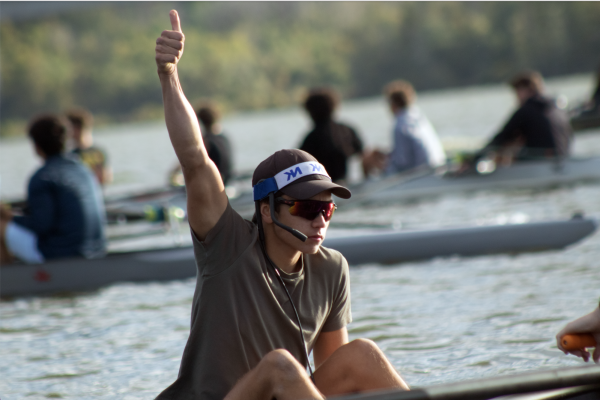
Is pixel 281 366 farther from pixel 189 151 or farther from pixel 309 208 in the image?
pixel 189 151

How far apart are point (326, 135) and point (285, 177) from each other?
6799 millimetres

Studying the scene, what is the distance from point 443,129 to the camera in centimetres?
2727

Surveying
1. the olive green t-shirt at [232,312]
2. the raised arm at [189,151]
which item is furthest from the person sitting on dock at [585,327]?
the raised arm at [189,151]

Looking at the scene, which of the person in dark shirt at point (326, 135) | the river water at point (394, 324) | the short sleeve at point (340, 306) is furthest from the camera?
the person in dark shirt at point (326, 135)

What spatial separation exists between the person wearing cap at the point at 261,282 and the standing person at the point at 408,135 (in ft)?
24.3

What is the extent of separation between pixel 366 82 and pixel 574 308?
80.5m

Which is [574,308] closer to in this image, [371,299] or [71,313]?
[371,299]

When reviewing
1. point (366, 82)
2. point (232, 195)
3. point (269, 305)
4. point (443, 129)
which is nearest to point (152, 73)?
point (366, 82)

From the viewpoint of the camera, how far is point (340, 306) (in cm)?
286

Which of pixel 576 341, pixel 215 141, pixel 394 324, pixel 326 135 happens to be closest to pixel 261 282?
pixel 576 341

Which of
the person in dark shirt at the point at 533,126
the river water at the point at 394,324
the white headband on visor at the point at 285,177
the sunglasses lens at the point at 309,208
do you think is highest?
the person in dark shirt at the point at 533,126

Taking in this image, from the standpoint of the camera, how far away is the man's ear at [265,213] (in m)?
2.73

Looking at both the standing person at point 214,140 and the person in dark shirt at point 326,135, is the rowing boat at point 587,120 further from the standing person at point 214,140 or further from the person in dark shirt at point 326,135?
the standing person at point 214,140

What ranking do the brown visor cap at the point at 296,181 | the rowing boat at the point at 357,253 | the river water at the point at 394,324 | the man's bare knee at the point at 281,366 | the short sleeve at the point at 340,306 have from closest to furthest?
the man's bare knee at the point at 281,366 → the brown visor cap at the point at 296,181 → the short sleeve at the point at 340,306 → the river water at the point at 394,324 → the rowing boat at the point at 357,253
